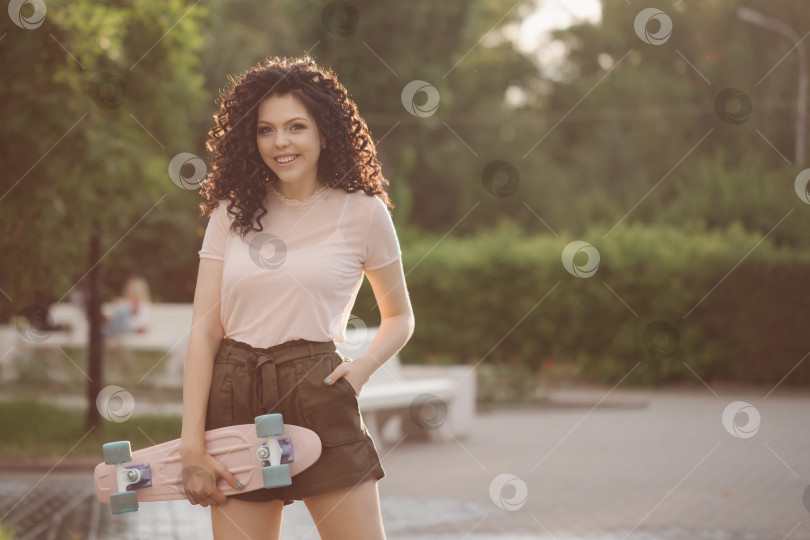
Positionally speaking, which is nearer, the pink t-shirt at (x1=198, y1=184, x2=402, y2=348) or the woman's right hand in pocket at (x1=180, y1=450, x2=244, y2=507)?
the woman's right hand in pocket at (x1=180, y1=450, x2=244, y2=507)

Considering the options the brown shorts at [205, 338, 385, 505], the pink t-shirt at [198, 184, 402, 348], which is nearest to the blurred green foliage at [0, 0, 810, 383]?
the pink t-shirt at [198, 184, 402, 348]

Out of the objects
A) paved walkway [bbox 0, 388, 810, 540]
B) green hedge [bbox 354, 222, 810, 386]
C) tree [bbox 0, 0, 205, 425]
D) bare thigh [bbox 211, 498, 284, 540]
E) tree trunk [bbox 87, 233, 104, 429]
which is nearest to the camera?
bare thigh [bbox 211, 498, 284, 540]

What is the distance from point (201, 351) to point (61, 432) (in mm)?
10159

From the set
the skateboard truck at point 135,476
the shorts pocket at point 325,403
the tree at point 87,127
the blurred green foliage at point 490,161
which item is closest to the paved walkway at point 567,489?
the tree at point 87,127

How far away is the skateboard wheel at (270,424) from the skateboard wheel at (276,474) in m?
0.09

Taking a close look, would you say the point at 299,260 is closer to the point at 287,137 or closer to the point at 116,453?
the point at 287,137

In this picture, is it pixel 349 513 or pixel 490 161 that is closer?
pixel 349 513

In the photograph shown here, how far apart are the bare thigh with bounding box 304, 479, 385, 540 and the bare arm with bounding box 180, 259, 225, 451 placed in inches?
14.5

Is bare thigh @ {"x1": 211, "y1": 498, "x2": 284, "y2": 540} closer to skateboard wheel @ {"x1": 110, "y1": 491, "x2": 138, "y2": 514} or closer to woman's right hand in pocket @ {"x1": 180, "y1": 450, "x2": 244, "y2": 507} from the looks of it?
woman's right hand in pocket @ {"x1": 180, "y1": 450, "x2": 244, "y2": 507}

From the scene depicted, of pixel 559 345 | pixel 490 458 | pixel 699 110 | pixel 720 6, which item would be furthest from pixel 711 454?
pixel 699 110

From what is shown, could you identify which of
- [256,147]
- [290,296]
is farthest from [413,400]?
[290,296]

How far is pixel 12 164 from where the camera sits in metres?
10.1

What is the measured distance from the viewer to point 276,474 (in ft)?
9.80

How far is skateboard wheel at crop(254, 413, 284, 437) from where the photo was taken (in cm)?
299
